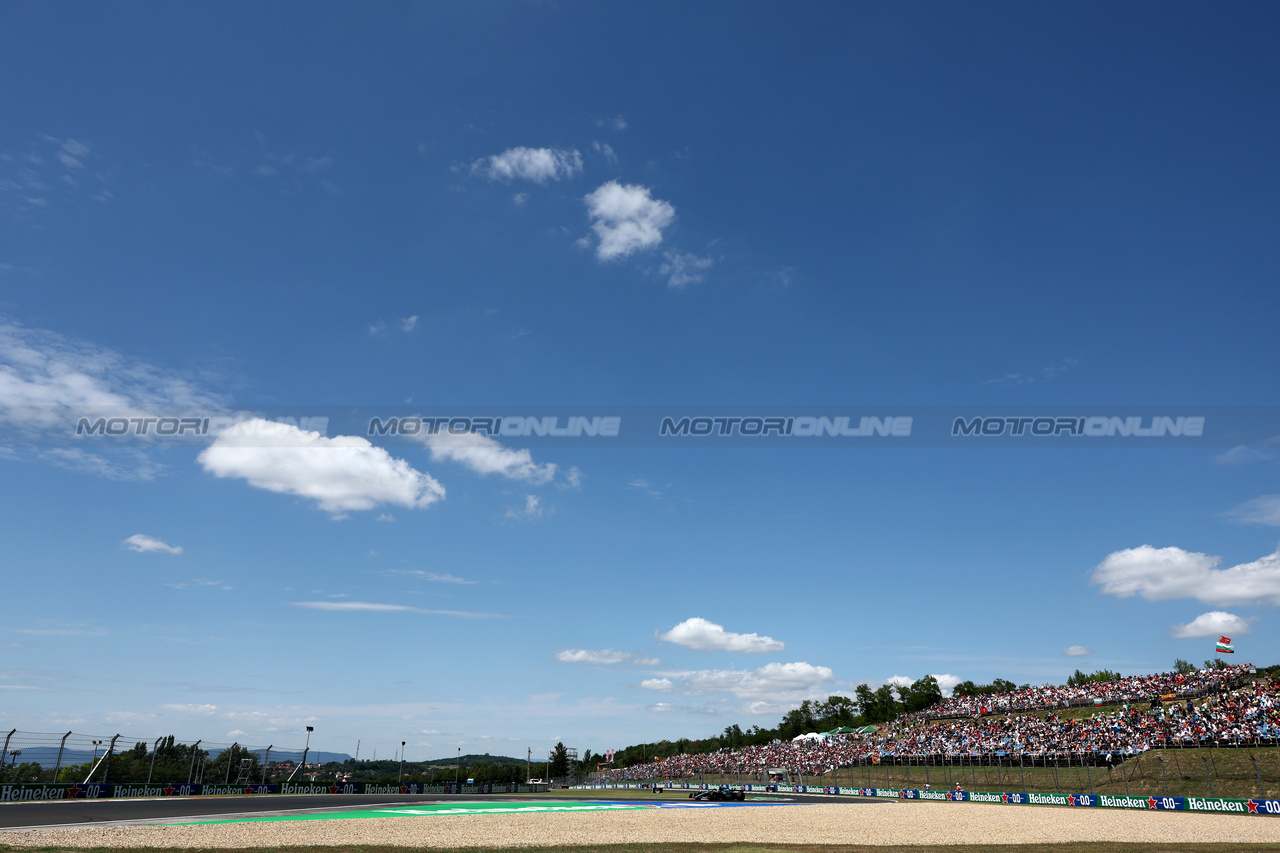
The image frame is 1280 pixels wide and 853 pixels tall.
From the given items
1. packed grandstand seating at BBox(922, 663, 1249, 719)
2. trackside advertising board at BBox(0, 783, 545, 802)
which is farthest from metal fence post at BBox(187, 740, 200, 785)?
packed grandstand seating at BBox(922, 663, 1249, 719)

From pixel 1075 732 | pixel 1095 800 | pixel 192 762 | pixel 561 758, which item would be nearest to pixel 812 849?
pixel 1095 800

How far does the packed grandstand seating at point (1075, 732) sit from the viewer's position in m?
43.8

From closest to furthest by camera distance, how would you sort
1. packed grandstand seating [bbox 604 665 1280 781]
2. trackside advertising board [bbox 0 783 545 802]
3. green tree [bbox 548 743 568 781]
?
trackside advertising board [bbox 0 783 545 802], packed grandstand seating [bbox 604 665 1280 781], green tree [bbox 548 743 568 781]

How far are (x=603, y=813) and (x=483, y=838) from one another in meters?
13.9

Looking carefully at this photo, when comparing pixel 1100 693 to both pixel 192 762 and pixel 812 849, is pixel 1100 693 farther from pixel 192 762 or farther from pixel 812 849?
pixel 192 762

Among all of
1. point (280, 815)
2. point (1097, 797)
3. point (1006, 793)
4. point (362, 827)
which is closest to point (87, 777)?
point (280, 815)

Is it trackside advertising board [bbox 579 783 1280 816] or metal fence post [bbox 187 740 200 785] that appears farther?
metal fence post [bbox 187 740 200 785]

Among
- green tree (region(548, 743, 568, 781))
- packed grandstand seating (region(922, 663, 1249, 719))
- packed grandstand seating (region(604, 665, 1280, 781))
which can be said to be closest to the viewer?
packed grandstand seating (region(604, 665, 1280, 781))

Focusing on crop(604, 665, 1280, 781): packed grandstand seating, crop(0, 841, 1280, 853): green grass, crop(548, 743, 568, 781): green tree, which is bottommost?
crop(548, 743, 568, 781): green tree

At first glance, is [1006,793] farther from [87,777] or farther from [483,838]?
[87,777]

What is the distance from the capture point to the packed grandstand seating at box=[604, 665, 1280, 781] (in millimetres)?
43812

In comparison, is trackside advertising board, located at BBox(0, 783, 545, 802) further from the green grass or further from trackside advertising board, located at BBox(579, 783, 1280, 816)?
trackside advertising board, located at BBox(579, 783, 1280, 816)

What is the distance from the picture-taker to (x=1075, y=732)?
51938mm

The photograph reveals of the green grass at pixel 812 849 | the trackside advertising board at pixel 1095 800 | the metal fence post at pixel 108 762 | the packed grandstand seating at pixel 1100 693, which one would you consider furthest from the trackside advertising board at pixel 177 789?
the packed grandstand seating at pixel 1100 693
